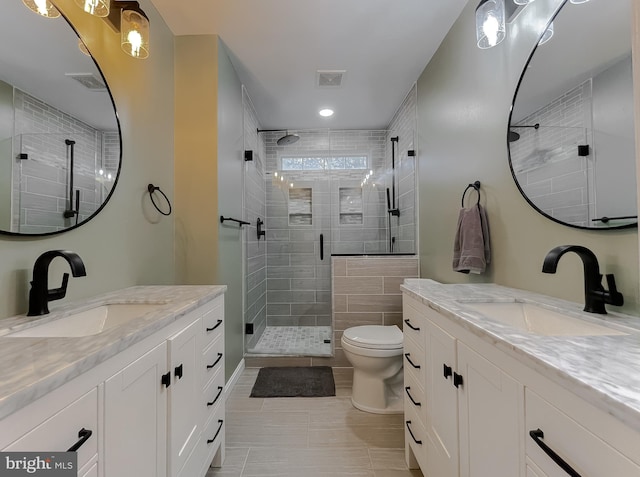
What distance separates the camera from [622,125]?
0.90 metres

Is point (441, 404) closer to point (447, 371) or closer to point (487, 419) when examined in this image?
point (447, 371)

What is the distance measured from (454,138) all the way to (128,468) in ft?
7.32

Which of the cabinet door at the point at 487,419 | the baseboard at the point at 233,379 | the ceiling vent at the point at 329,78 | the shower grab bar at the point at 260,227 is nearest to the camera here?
the cabinet door at the point at 487,419

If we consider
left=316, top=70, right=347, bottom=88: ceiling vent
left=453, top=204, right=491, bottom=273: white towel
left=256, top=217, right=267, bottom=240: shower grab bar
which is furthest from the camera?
left=256, top=217, right=267, bottom=240: shower grab bar

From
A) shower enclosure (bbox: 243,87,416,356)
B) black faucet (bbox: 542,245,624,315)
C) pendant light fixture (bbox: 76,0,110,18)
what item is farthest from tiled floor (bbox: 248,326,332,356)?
pendant light fixture (bbox: 76,0,110,18)

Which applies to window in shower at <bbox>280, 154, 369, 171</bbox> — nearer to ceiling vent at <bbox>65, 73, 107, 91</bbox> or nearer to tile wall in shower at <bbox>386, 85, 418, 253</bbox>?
tile wall in shower at <bbox>386, 85, 418, 253</bbox>

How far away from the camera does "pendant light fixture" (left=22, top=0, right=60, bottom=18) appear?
1.04 metres

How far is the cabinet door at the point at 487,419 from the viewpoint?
0.68m

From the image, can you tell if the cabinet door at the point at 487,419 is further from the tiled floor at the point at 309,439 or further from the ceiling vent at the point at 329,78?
the ceiling vent at the point at 329,78

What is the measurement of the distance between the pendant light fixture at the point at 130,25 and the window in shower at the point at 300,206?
2.38 metres

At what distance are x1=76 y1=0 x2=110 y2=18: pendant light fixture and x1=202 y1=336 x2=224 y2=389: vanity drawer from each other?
1450 mm

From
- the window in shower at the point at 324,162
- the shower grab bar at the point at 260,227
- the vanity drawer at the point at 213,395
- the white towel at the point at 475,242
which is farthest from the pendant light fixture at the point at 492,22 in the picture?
the shower grab bar at the point at 260,227

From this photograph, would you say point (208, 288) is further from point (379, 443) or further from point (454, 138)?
point (454, 138)

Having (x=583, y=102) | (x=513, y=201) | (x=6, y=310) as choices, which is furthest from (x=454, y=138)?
(x=6, y=310)
